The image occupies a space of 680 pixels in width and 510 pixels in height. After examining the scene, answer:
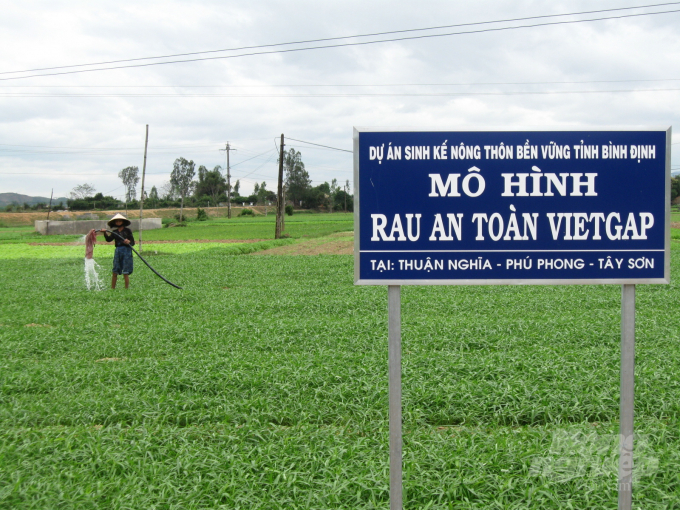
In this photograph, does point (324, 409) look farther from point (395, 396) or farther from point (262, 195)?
point (262, 195)

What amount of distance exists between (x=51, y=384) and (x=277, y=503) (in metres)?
3.64

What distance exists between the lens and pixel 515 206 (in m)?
2.84

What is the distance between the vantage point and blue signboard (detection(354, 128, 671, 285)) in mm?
2826

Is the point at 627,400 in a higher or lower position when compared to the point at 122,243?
lower

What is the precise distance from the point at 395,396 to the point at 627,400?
46.8 inches

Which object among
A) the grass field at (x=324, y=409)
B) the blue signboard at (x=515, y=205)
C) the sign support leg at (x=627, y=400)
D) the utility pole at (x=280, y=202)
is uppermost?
the utility pole at (x=280, y=202)

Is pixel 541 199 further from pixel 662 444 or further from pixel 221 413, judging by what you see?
pixel 221 413

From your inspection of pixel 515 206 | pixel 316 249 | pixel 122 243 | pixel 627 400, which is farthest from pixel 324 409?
pixel 316 249

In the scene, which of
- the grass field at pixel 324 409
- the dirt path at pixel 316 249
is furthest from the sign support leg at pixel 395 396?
the dirt path at pixel 316 249

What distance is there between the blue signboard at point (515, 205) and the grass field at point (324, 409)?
58.7 inches

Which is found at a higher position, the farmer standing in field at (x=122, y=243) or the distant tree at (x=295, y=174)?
the distant tree at (x=295, y=174)

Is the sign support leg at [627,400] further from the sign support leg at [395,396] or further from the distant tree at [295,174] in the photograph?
the distant tree at [295,174]

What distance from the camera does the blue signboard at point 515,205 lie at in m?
2.83

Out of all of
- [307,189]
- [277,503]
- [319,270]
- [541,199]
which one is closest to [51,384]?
[277,503]
